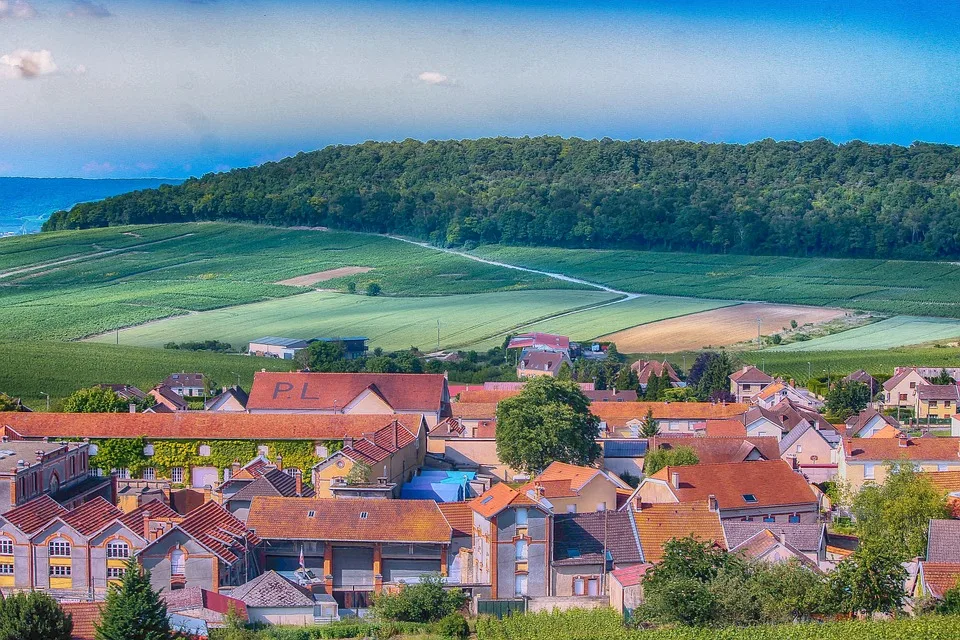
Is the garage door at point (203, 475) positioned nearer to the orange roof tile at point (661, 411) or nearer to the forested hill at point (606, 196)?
the orange roof tile at point (661, 411)

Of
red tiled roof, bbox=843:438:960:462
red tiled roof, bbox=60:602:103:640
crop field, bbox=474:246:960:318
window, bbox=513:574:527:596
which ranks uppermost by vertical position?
crop field, bbox=474:246:960:318

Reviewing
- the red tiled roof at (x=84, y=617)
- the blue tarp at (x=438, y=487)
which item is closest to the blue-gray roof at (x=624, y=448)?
the blue tarp at (x=438, y=487)

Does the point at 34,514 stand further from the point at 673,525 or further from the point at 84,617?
the point at 673,525

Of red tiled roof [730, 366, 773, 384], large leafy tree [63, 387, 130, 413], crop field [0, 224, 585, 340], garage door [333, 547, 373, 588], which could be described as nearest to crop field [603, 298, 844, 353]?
red tiled roof [730, 366, 773, 384]

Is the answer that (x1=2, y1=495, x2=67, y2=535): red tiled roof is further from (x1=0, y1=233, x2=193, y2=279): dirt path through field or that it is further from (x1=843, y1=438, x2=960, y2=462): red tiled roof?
(x1=0, y1=233, x2=193, y2=279): dirt path through field

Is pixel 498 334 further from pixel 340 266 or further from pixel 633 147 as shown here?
pixel 633 147
